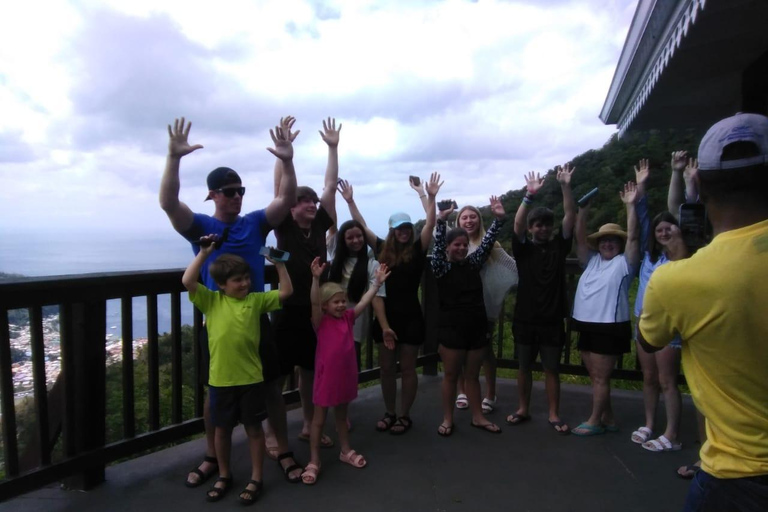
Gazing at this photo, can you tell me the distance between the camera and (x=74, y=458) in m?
2.54

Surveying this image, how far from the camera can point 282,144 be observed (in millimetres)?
2738

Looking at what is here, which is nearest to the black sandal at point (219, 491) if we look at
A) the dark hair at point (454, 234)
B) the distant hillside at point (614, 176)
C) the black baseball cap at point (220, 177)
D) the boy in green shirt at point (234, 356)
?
the boy in green shirt at point (234, 356)

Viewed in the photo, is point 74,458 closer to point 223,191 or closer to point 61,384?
point 61,384

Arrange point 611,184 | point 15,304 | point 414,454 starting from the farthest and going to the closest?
point 611,184 < point 414,454 < point 15,304

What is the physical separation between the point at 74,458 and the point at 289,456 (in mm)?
1050

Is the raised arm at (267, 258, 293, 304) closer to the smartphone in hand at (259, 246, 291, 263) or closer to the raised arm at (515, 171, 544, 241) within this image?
the smartphone in hand at (259, 246, 291, 263)

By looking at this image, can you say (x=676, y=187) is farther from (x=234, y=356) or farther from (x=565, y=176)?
(x=234, y=356)

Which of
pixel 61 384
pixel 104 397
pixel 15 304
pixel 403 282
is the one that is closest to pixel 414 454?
pixel 403 282

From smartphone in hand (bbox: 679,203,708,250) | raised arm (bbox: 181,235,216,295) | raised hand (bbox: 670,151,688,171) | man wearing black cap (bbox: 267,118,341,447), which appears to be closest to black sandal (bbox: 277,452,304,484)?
man wearing black cap (bbox: 267,118,341,447)

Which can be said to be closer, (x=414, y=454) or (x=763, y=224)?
(x=763, y=224)

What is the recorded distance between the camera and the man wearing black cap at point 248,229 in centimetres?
264

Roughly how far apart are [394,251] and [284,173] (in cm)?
94

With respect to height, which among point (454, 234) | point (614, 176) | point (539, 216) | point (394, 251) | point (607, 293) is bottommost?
point (607, 293)

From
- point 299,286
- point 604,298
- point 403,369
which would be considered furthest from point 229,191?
point 604,298
